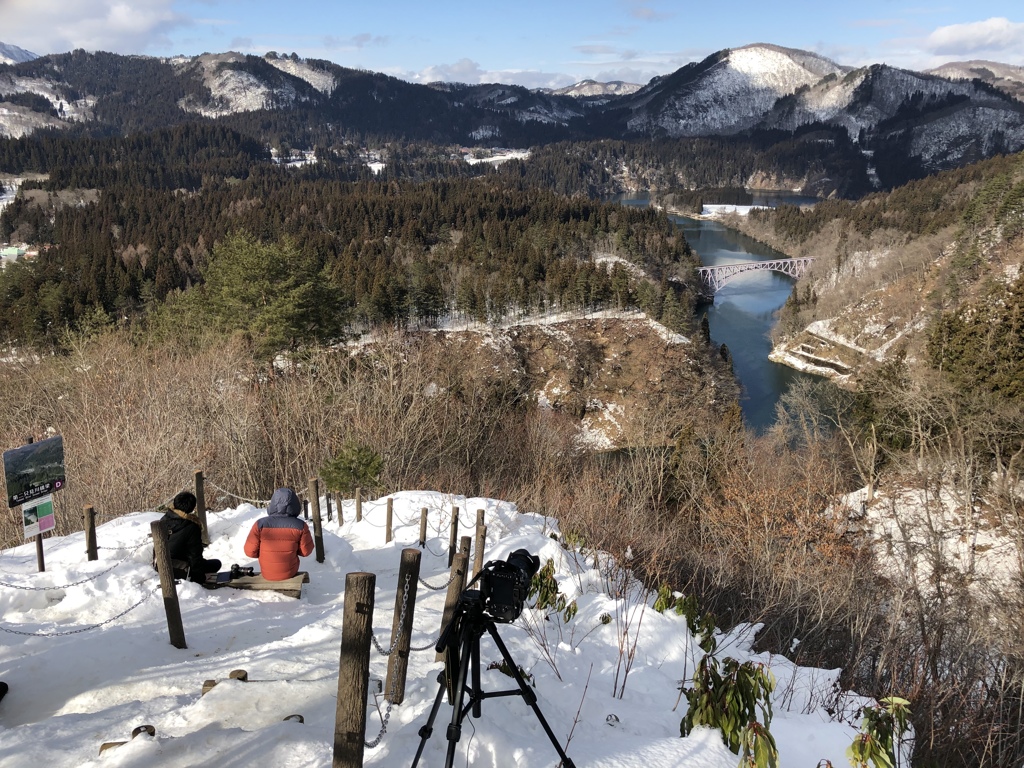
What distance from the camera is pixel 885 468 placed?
22766 millimetres

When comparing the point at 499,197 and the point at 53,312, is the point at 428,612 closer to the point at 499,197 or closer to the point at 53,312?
the point at 53,312

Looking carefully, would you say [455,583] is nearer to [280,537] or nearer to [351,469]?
[280,537]

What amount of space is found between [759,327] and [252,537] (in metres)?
68.4

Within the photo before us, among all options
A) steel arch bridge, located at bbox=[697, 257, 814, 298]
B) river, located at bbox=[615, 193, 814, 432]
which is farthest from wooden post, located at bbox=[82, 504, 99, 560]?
steel arch bridge, located at bbox=[697, 257, 814, 298]

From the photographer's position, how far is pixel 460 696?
2850mm

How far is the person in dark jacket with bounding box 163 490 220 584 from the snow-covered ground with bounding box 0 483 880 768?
147 millimetres

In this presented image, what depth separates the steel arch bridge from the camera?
7731cm

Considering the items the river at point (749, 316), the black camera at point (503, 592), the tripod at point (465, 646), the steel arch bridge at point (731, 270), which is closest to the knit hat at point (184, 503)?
the tripod at point (465, 646)

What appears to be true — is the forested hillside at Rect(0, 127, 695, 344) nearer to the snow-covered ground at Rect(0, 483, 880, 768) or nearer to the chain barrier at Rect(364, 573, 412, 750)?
the snow-covered ground at Rect(0, 483, 880, 768)

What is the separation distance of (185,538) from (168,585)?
1.10 meters

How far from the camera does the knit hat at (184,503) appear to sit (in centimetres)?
582

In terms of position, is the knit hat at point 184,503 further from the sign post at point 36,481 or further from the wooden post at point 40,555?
the wooden post at point 40,555

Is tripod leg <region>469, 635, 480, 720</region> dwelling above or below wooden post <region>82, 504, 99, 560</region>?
above

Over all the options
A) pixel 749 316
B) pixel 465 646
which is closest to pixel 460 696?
pixel 465 646
